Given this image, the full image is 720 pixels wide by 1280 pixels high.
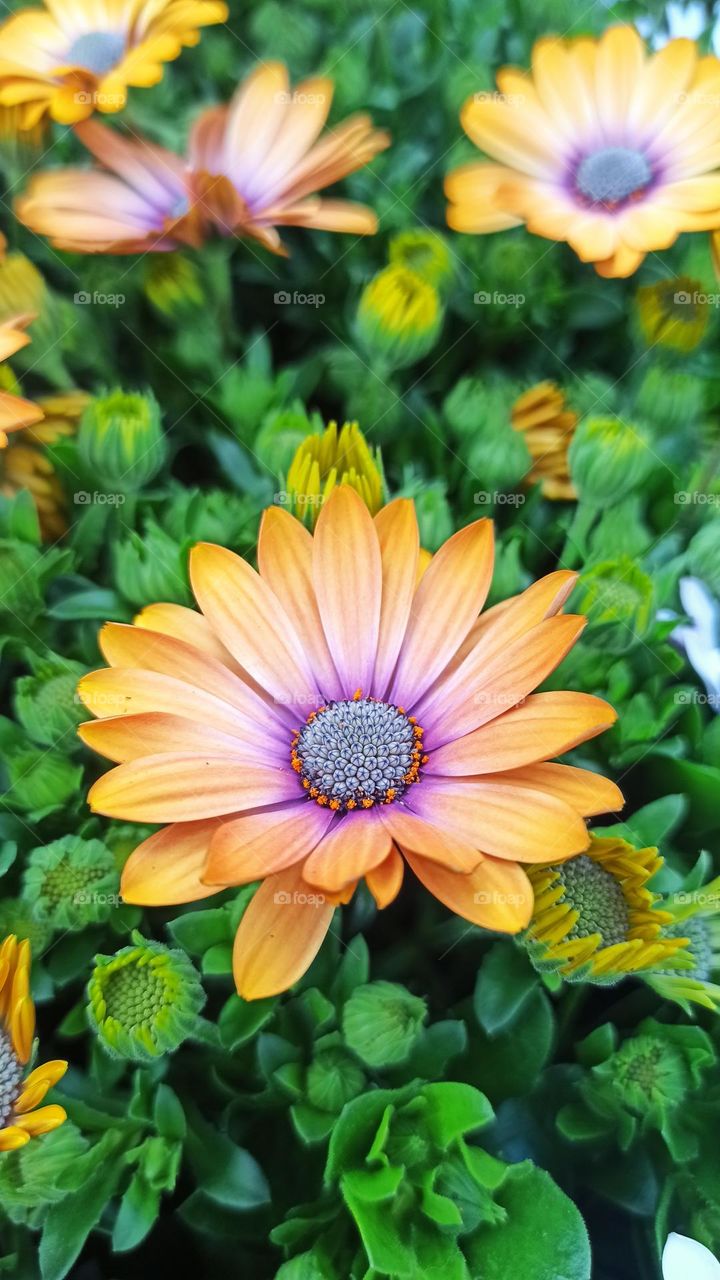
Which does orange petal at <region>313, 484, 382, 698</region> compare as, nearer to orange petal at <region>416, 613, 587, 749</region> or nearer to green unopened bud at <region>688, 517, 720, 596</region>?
orange petal at <region>416, 613, 587, 749</region>

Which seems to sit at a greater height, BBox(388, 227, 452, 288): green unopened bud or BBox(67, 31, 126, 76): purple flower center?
BBox(67, 31, 126, 76): purple flower center

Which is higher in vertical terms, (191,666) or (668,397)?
(668,397)

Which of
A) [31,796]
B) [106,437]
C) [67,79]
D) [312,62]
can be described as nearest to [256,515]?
[106,437]

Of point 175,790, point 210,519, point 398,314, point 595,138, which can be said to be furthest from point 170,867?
point 595,138

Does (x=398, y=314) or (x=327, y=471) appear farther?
(x=398, y=314)

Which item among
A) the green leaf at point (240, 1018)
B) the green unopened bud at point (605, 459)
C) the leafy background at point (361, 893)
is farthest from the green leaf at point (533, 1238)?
the green unopened bud at point (605, 459)

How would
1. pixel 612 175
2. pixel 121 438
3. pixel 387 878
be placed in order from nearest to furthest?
pixel 387 878 < pixel 121 438 < pixel 612 175

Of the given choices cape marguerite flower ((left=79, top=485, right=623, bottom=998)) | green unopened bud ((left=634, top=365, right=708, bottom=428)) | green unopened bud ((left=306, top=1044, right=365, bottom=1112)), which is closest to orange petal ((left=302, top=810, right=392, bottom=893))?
cape marguerite flower ((left=79, top=485, right=623, bottom=998))

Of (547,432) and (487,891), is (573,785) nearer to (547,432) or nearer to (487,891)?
(487,891)
